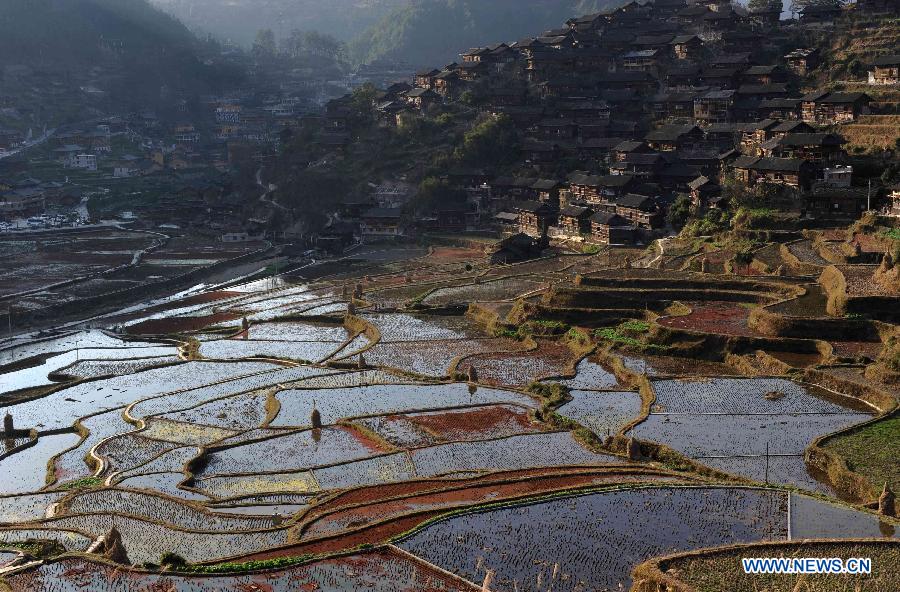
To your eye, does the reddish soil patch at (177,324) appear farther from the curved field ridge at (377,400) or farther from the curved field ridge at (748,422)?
the curved field ridge at (748,422)

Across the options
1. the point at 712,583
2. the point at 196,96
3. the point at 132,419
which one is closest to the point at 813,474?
the point at 712,583

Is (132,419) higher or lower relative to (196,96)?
lower

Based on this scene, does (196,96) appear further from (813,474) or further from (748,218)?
(813,474)

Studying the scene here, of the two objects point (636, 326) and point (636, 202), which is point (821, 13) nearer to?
point (636, 202)

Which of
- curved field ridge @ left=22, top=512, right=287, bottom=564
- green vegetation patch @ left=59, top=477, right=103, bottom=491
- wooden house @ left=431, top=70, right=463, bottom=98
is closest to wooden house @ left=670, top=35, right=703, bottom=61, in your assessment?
wooden house @ left=431, top=70, right=463, bottom=98

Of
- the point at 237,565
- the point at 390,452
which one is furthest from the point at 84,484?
the point at 237,565
